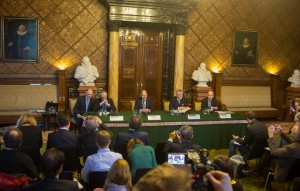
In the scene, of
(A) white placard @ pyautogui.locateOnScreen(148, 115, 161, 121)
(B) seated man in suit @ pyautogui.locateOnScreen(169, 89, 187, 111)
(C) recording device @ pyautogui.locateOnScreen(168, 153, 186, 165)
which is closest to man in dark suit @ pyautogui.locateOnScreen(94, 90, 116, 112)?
(A) white placard @ pyautogui.locateOnScreen(148, 115, 161, 121)

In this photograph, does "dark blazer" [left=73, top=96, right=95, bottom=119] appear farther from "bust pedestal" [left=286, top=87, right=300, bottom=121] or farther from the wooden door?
"bust pedestal" [left=286, top=87, right=300, bottom=121]

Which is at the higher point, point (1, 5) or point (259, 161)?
point (1, 5)

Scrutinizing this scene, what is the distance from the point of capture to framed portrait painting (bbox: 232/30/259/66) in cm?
1139

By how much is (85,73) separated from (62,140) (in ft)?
16.0

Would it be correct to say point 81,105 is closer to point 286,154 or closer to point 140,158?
point 140,158

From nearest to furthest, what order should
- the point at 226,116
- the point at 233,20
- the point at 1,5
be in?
the point at 226,116
the point at 1,5
the point at 233,20

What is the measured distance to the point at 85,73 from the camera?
9.64 meters

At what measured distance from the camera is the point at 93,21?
1006 centimetres

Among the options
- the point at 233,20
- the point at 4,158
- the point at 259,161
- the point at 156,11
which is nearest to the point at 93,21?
the point at 156,11

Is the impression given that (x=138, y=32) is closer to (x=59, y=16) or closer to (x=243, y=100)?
(x=59, y=16)

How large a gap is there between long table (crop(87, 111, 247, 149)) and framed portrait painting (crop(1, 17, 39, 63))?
11.7 ft

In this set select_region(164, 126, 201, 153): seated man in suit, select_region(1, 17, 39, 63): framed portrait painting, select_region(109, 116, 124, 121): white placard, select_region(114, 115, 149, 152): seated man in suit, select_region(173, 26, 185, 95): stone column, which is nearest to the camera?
select_region(164, 126, 201, 153): seated man in suit

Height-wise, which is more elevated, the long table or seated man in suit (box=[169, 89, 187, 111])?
seated man in suit (box=[169, 89, 187, 111])

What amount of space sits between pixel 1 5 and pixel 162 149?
6193 mm
